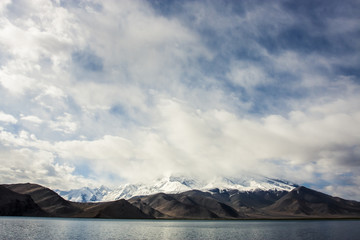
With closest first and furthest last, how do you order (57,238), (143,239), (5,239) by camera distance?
(5,239) → (57,238) → (143,239)

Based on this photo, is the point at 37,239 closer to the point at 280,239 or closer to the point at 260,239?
the point at 260,239

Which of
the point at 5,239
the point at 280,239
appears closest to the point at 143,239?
the point at 5,239

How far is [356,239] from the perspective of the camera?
96312 mm

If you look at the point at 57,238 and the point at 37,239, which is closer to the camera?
the point at 37,239

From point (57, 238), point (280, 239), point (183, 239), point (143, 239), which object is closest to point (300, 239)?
point (280, 239)

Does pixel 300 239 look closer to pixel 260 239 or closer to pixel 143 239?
pixel 260 239

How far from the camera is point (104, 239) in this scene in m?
90.0

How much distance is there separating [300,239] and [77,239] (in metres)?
75.4

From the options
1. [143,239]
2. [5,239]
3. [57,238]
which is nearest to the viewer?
[5,239]

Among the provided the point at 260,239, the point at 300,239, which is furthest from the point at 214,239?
the point at 300,239

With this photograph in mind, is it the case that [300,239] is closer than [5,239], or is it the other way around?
[5,239]

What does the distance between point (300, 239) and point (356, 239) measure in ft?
60.6

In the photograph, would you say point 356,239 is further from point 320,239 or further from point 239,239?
point 239,239

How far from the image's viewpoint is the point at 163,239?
96.6 meters
